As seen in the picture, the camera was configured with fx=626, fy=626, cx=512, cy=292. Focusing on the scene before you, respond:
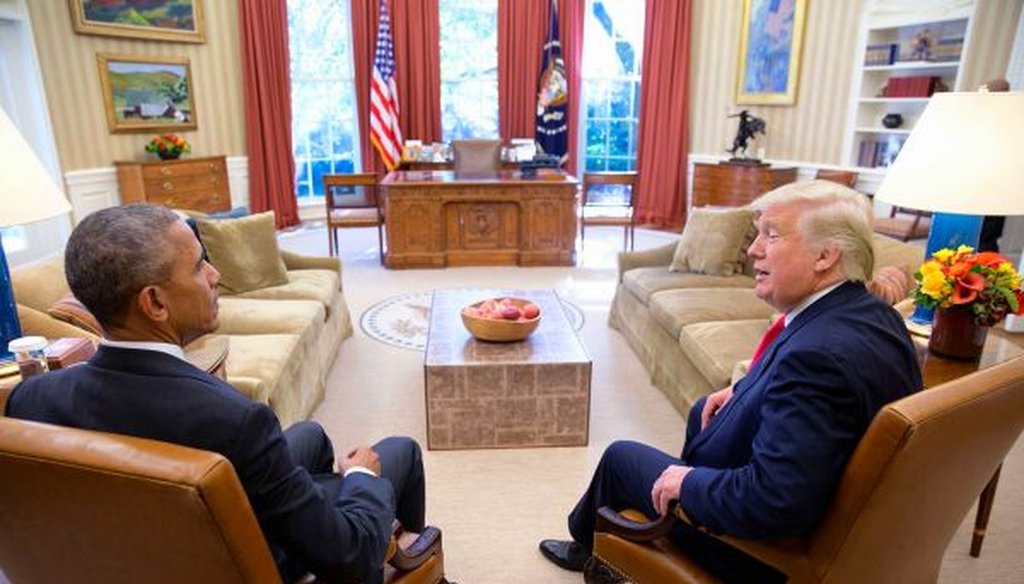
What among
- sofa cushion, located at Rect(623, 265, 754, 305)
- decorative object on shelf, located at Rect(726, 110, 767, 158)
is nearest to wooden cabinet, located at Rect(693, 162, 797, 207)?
decorative object on shelf, located at Rect(726, 110, 767, 158)

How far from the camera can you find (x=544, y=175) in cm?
586

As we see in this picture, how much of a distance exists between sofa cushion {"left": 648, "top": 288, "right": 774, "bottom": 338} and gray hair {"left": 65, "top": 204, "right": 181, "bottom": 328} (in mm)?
2507

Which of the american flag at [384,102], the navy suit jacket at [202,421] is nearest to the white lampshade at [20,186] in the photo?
the navy suit jacket at [202,421]

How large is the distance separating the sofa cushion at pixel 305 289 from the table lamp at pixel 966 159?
2.86 meters

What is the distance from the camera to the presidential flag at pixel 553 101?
7141mm

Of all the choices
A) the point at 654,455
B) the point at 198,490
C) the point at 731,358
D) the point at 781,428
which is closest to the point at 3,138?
the point at 198,490

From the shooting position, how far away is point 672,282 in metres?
3.75

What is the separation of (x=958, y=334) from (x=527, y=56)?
20.1 feet

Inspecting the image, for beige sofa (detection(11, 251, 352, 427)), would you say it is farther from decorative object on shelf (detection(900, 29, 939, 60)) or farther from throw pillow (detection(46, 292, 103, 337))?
decorative object on shelf (detection(900, 29, 939, 60))

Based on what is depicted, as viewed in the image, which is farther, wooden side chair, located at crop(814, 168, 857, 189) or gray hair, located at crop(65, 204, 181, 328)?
wooden side chair, located at crop(814, 168, 857, 189)

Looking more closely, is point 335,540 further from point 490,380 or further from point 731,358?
point 731,358

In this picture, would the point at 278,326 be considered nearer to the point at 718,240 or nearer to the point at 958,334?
the point at 718,240

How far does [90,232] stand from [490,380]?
182 centimetres

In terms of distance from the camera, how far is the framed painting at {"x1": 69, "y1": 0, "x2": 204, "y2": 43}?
550 centimetres
